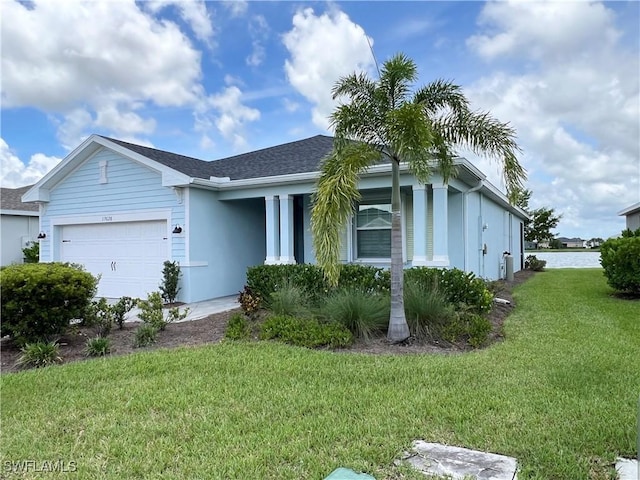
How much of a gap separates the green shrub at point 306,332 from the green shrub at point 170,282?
497 centimetres

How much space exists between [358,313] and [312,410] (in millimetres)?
3022

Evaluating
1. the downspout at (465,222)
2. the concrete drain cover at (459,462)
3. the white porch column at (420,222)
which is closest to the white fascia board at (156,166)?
the white porch column at (420,222)

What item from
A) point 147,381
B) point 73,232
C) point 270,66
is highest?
point 270,66

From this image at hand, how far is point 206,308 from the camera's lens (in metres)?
10.0

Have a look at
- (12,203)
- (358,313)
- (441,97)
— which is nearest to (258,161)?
(441,97)

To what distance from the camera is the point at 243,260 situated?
13000 millimetres

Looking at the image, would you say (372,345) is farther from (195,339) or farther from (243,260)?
(243,260)

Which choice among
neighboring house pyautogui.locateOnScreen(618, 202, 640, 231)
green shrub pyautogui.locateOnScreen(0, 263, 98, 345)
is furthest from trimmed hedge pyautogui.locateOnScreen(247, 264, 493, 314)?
neighboring house pyautogui.locateOnScreen(618, 202, 640, 231)

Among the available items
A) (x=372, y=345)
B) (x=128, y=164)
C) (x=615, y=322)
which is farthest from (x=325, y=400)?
(x=128, y=164)

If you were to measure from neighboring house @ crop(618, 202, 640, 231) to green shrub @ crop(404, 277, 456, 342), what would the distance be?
Answer: 19.8 metres

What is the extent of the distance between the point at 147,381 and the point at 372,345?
3166mm

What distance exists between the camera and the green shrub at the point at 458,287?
26.3 feet

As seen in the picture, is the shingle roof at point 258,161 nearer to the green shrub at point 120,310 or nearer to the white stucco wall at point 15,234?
the green shrub at point 120,310

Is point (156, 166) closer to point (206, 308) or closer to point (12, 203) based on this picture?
point (206, 308)
